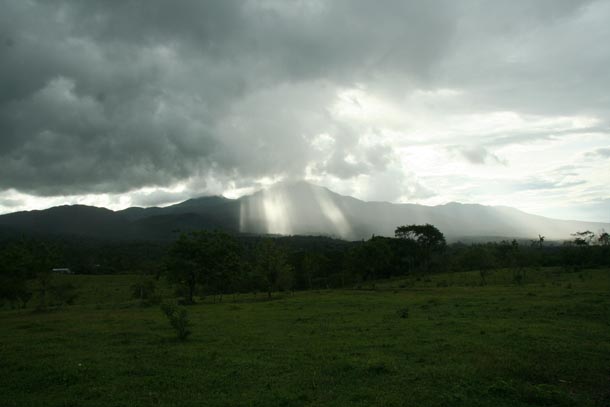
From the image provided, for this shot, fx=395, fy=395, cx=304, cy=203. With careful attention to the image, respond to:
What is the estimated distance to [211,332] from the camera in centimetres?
2839

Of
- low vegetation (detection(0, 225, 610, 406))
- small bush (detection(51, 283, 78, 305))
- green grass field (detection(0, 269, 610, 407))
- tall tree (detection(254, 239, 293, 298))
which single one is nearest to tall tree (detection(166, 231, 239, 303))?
tall tree (detection(254, 239, 293, 298))

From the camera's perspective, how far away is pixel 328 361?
60.8 feet

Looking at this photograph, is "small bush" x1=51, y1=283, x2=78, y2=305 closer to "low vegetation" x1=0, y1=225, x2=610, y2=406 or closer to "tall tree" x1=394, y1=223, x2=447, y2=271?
"low vegetation" x1=0, y1=225, x2=610, y2=406

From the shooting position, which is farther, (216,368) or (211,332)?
(211,332)

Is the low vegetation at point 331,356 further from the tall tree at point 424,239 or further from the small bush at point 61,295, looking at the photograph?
the tall tree at point 424,239

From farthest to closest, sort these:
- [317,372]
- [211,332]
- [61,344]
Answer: [211,332] → [61,344] → [317,372]

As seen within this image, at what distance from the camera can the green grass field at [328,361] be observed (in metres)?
14.1

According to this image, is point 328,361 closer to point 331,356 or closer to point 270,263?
point 331,356

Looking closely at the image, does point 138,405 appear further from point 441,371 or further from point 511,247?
point 511,247

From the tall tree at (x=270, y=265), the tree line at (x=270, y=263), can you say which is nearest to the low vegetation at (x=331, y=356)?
the tree line at (x=270, y=263)

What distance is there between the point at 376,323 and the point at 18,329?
30.1 meters

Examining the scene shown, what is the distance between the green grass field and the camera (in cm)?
1414

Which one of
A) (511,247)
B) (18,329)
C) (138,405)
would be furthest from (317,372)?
(511,247)

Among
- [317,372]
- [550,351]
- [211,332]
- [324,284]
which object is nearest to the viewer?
[317,372]
